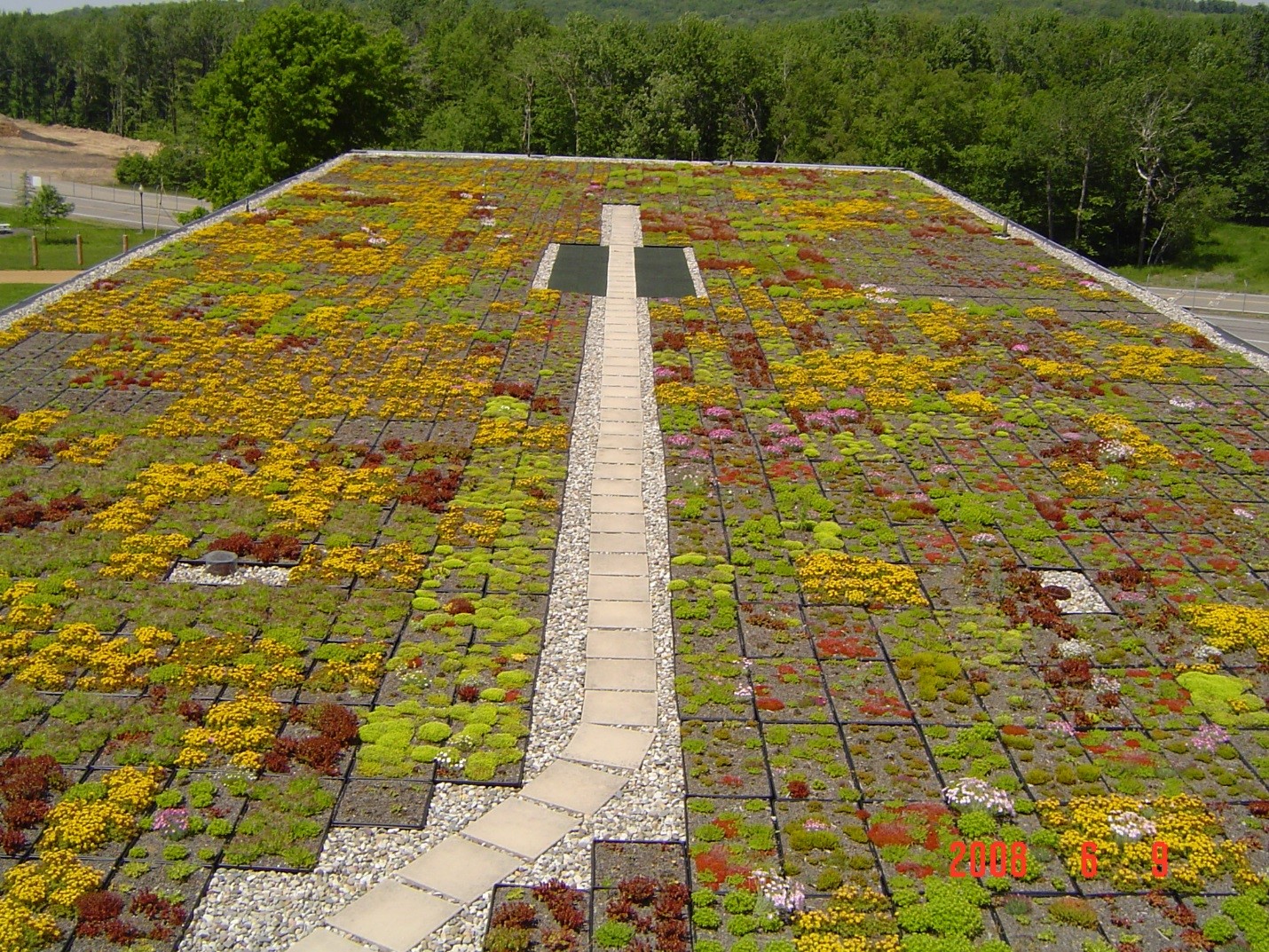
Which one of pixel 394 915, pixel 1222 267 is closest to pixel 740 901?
pixel 394 915

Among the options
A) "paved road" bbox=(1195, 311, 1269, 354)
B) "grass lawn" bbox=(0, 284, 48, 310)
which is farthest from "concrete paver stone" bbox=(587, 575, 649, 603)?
"paved road" bbox=(1195, 311, 1269, 354)

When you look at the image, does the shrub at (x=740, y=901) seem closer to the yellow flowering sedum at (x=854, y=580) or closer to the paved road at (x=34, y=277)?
the yellow flowering sedum at (x=854, y=580)

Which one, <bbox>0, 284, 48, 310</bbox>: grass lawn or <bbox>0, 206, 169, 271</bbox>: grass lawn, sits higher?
<bbox>0, 206, 169, 271</bbox>: grass lawn

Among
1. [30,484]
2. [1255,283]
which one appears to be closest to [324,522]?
[30,484]

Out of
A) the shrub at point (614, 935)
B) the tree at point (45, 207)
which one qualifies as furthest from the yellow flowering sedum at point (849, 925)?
the tree at point (45, 207)
